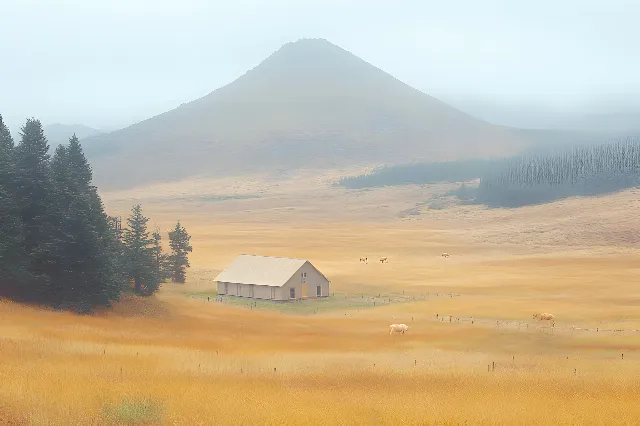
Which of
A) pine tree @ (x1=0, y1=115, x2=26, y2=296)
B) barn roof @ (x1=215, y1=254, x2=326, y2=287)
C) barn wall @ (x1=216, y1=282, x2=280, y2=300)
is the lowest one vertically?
barn wall @ (x1=216, y1=282, x2=280, y2=300)

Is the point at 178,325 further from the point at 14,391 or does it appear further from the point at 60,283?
the point at 14,391

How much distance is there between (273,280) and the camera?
68.8 m

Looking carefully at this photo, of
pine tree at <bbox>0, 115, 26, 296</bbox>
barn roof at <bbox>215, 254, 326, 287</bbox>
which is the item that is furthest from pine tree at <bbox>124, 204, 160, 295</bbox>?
barn roof at <bbox>215, 254, 326, 287</bbox>

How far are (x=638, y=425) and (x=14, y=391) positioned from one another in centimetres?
1156

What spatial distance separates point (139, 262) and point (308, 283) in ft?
65.6

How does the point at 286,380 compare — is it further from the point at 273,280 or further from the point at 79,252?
the point at 273,280

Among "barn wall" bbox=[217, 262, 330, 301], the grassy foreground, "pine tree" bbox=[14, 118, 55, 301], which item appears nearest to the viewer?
the grassy foreground

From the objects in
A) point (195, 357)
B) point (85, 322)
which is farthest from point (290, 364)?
point (85, 322)

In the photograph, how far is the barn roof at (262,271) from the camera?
226 feet

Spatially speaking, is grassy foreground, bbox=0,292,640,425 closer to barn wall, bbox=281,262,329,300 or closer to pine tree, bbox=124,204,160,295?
pine tree, bbox=124,204,160,295

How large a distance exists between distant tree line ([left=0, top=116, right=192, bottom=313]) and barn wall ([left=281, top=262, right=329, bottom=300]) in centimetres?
2507

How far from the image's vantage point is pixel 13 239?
128 feet

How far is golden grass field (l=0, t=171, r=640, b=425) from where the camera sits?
13316mm

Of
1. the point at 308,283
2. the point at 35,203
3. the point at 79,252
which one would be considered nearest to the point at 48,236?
the point at 79,252
